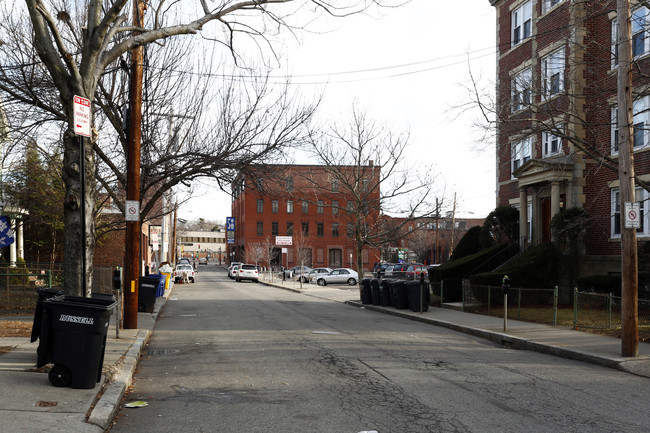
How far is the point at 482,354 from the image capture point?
12.0 metres

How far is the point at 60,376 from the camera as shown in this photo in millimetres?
7324

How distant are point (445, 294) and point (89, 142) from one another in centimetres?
1775

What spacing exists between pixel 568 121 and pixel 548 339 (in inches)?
325

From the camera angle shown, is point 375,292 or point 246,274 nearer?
point 375,292

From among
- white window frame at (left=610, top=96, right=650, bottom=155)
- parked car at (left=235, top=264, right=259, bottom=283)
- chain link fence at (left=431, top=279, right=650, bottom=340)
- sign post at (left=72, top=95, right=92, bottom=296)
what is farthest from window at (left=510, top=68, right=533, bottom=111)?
parked car at (left=235, top=264, right=259, bottom=283)

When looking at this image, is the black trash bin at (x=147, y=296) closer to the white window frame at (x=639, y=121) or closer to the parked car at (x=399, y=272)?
the white window frame at (x=639, y=121)

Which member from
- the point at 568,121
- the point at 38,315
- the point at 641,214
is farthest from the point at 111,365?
the point at 641,214

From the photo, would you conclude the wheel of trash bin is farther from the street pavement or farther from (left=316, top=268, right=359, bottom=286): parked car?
(left=316, top=268, right=359, bottom=286): parked car

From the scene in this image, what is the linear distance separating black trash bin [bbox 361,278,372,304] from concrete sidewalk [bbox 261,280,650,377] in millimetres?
5375

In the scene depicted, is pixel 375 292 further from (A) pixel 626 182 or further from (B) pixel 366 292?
(A) pixel 626 182

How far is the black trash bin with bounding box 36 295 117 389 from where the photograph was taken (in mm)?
7223

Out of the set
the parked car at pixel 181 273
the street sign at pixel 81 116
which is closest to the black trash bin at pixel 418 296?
the street sign at pixel 81 116

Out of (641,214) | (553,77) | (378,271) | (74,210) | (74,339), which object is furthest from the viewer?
(378,271)

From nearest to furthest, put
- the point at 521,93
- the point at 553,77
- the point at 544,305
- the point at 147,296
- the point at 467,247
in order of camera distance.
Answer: the point at 553,77 < the point at 521,93 < the point at 147,296 < the point at 544,305 < the point at 467,247
